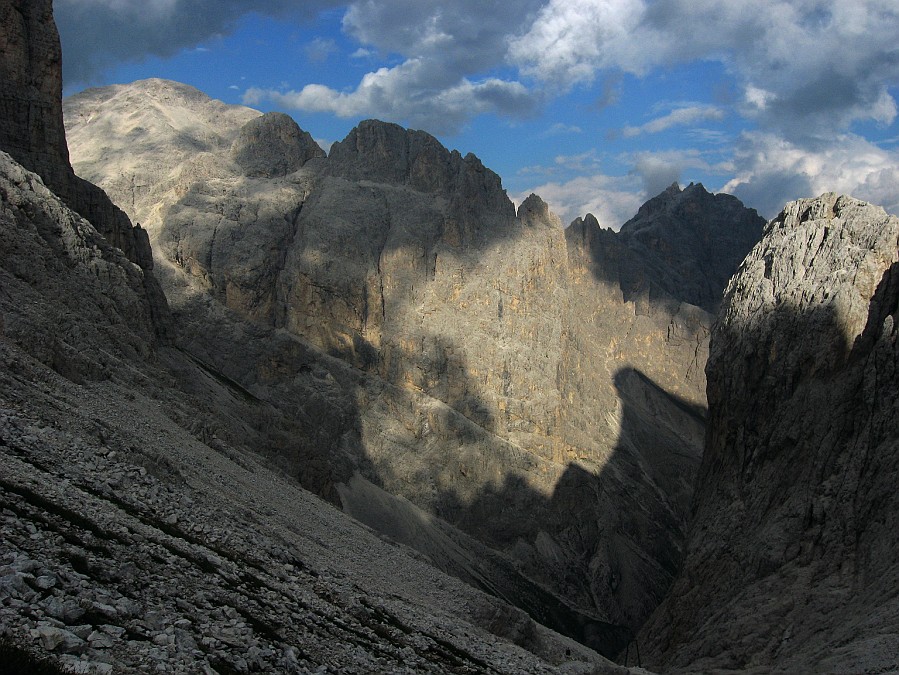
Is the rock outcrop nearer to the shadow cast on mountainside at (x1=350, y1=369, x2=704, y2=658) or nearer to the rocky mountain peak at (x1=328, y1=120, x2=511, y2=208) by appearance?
the shadow cast on mountainside at (x1=350, y1=369, x2=704, y2=658)

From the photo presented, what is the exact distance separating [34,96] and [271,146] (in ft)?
278

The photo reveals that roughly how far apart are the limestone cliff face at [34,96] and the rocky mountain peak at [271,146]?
3057 inches

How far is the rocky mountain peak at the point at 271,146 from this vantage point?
532ft

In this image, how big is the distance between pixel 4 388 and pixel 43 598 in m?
19.7

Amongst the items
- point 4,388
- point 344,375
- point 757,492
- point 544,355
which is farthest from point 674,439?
point 4,388

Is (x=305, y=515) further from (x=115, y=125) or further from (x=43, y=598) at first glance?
(x=115, y=125)

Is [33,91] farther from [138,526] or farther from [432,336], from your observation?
[432,336]

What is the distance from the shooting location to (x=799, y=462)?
213ft

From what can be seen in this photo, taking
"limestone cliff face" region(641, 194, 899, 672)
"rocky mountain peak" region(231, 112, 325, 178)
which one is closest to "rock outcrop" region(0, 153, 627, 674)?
"limestone cliff face" region(641, 194, 899, 672)

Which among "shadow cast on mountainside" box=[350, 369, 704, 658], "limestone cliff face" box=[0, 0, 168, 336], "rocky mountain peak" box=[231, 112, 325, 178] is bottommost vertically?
"shadow cast on mountainside" box=[350, 369, 704, 658]

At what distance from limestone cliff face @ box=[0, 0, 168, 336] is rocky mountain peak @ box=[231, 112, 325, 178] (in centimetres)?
7764

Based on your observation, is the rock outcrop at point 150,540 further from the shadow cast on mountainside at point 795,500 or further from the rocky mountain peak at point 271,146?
the rocky mountain peak at point 271,146

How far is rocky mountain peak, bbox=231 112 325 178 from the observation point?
16212cm

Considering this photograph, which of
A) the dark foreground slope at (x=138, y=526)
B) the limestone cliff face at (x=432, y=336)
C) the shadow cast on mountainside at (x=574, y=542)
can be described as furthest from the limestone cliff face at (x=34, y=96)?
the shadow cast on mountainside at (x=574, y=542)
